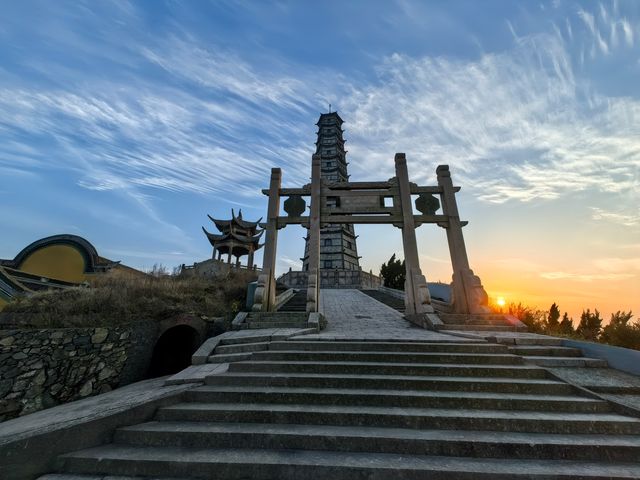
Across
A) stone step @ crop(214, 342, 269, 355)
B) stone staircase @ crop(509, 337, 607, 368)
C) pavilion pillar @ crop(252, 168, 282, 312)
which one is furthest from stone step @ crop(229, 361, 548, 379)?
pavilion pillar @ crop(252, 168, 282, 312)

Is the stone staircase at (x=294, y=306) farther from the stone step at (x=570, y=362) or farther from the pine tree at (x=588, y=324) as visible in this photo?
the pine tree at (x=588, y=324)

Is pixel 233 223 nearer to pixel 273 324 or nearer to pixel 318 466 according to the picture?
pixel 273 324

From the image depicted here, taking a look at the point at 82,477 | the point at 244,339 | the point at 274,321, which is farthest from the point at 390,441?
the point at 274,321

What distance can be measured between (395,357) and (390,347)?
1.35 ft

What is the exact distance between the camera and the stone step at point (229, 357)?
475 cm

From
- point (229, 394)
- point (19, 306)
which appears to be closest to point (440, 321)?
point (229, 394)

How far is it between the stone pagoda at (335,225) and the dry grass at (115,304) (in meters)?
22.5

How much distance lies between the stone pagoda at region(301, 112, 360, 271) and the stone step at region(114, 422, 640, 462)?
89.3ft

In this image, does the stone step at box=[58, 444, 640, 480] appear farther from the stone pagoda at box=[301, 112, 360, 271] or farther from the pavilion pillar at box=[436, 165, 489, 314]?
the stone pagoda at box=[301, 112, 360, 271]

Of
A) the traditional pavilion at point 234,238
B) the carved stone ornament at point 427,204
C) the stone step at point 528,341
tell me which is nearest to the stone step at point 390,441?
the stone step at point 528,341

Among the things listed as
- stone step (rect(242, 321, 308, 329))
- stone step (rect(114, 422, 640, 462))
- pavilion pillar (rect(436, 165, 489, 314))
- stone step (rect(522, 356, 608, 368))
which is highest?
pavilion pillar (rect(436, 165, 489, 314))

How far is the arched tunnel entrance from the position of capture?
24.1 ft

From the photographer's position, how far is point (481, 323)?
24.1 feet

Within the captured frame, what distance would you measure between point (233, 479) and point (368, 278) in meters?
25.2
